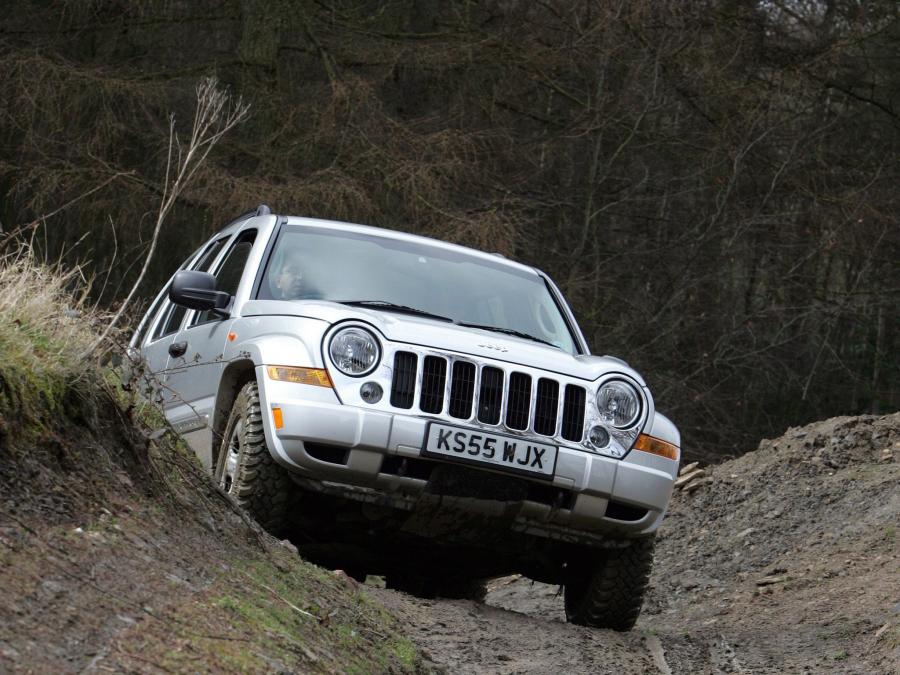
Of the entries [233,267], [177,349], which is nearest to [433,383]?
[233,267]

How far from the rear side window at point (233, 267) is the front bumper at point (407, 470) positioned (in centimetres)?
134


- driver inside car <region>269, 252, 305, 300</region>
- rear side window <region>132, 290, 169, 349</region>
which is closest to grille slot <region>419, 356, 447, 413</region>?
driver inside car <region>269, 252, 305, 300</region>

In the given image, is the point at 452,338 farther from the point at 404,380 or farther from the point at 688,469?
the point at 688,469

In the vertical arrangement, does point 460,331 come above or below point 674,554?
above

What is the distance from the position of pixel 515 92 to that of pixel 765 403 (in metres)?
6.24

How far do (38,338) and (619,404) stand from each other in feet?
9.46

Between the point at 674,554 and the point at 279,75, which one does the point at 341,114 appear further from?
the point at 674,554

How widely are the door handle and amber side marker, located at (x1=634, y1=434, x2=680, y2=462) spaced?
9.15 feet

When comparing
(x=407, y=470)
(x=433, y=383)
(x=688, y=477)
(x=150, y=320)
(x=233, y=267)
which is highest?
(x=433, y=383)

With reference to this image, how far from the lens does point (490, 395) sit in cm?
615

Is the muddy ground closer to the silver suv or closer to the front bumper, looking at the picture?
the silver suv

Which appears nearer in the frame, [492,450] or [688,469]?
[492,450]

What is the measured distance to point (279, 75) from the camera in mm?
17156

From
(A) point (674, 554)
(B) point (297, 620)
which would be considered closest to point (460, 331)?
(B) point (297, 620)
